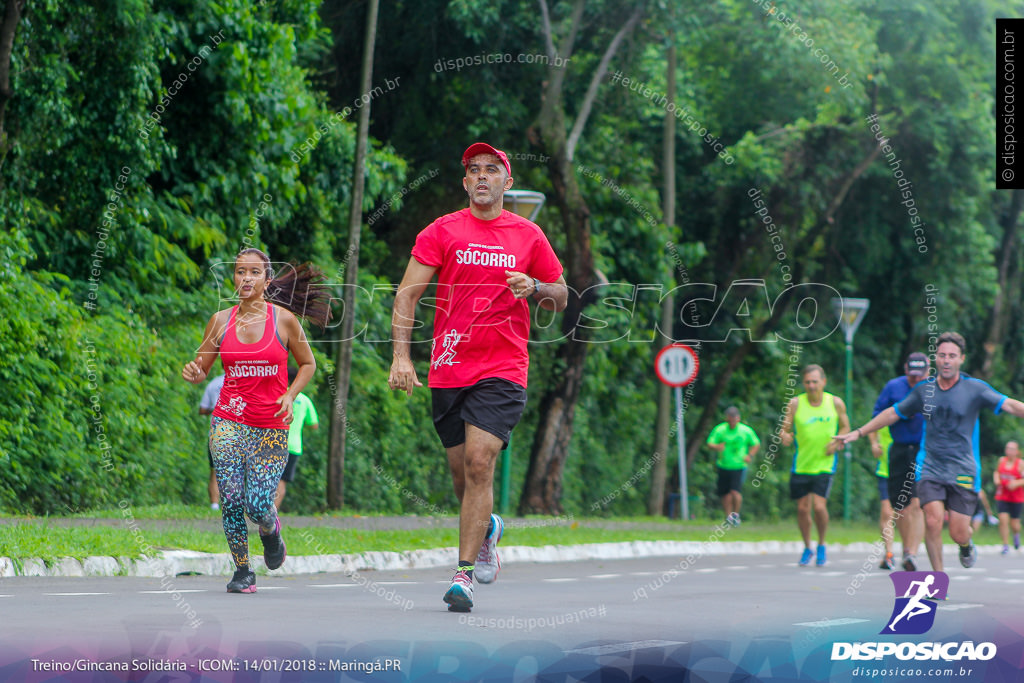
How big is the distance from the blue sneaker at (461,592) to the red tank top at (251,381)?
184 cm

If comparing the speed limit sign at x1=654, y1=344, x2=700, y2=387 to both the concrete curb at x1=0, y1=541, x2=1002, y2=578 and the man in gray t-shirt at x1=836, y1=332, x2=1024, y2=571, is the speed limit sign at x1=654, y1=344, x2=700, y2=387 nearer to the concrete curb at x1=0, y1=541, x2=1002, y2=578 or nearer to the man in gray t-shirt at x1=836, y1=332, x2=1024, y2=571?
the concrete curb at x1=0, y1=541, x2=1002, y2=578

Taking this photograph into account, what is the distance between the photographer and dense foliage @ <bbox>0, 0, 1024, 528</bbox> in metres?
15.6

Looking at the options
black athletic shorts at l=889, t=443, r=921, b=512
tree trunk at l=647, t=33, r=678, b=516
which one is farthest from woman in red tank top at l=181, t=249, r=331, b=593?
tree trunk at l=647, t=33, r=678, b=516

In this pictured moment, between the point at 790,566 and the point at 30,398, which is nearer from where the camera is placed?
the point at 30,398

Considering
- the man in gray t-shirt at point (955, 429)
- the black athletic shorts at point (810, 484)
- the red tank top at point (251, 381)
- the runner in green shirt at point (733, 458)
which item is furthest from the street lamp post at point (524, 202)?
the red tank top at point (251, 381)

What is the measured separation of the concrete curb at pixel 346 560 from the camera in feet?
32.9

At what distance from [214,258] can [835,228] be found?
621 inches

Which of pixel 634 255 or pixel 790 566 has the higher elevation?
pixel 634 255

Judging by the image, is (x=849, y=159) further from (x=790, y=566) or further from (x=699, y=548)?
(x=790, y=566)

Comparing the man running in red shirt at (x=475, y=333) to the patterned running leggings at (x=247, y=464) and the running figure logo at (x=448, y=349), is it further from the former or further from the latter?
the patterned running leggings at (x=247, y=464)

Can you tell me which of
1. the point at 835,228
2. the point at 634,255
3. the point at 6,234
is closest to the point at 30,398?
the point at 6,234

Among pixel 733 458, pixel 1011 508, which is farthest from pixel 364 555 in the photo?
pixel 1011 508

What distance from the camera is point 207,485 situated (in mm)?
17438

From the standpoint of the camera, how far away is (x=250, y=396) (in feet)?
27.8
